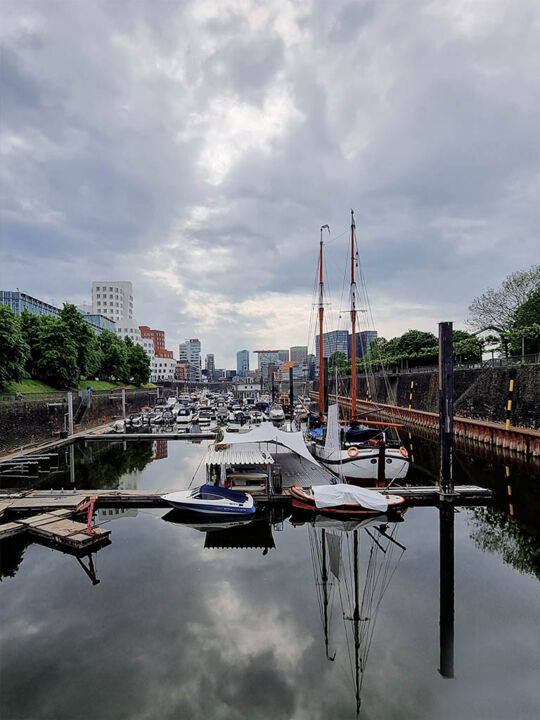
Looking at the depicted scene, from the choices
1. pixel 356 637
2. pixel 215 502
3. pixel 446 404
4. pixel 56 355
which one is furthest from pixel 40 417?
pixel 356 637

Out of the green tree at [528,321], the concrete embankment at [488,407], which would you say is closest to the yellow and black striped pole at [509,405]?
the concrete embankment at [488,407]

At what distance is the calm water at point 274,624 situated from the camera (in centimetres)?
777

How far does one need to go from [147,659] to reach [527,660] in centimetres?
872

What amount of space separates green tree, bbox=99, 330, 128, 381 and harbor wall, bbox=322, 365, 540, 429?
52898mm

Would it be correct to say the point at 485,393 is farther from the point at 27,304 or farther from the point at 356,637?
the point at 27,304

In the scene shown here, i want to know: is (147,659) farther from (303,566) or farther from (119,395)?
(119,395)

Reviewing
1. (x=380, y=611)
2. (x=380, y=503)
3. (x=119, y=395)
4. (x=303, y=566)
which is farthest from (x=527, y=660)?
(x=119, y=395)

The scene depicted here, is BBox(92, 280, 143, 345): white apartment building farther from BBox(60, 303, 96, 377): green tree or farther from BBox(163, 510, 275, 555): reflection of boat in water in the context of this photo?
BBox(163, 510, 275, 555): reflection of boat in water

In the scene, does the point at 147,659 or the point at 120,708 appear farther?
the point at 147,659

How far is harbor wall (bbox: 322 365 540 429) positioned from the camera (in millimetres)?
31062

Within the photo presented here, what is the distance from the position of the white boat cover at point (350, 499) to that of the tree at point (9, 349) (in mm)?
32266

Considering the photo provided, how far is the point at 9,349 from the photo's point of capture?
3575 cm

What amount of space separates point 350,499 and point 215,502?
6.05m

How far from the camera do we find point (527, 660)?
8.77 meters
